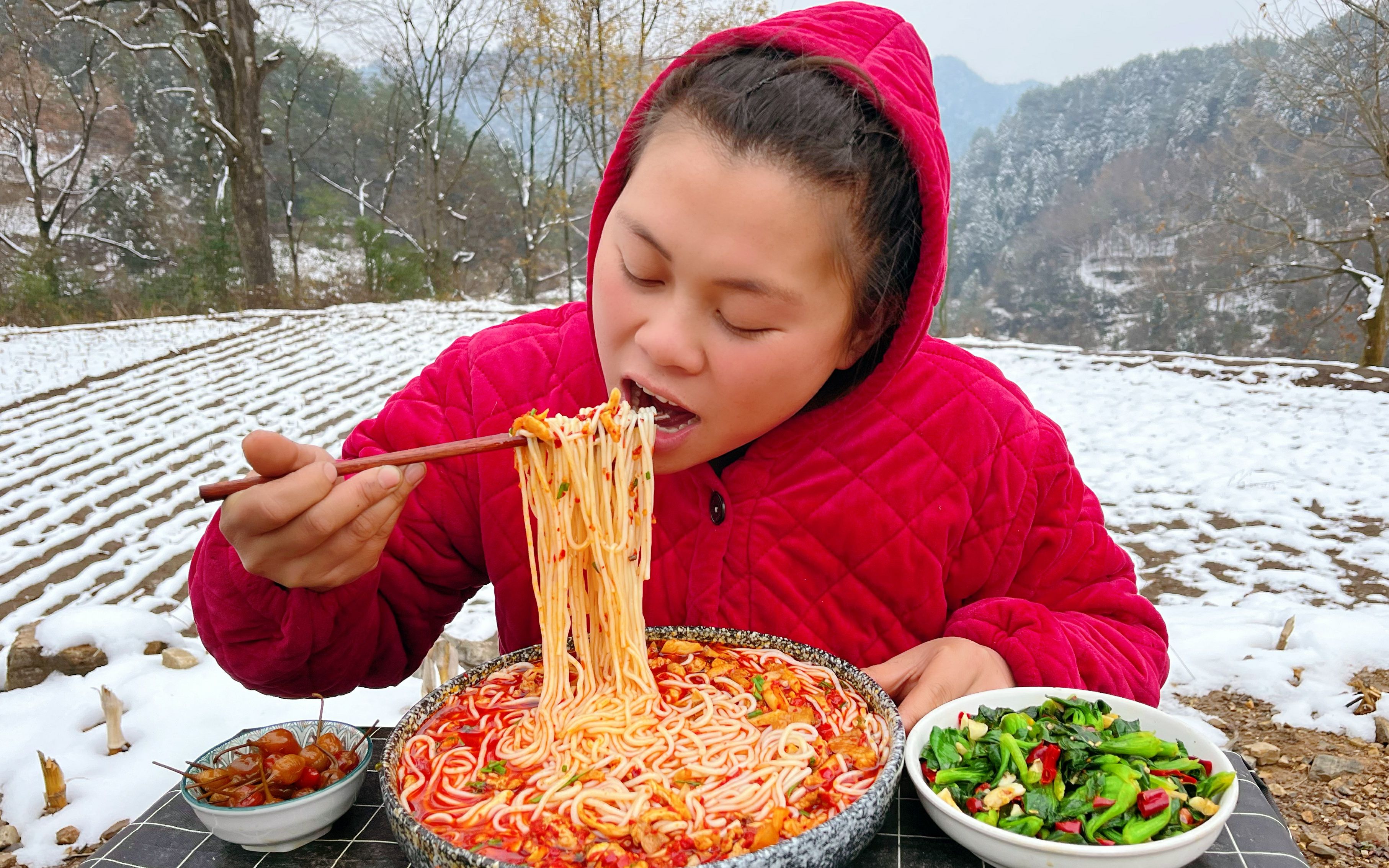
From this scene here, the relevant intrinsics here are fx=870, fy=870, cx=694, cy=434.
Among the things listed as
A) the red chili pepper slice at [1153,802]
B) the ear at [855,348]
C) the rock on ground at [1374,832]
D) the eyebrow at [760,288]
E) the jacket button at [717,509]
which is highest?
the eyebrow at [760,288]

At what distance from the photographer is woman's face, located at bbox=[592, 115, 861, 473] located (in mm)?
1473

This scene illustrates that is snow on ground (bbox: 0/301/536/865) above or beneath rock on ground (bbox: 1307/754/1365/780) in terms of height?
above

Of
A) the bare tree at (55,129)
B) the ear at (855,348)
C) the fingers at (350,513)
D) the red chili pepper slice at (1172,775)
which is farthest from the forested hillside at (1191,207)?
the bare tree at (55,129)

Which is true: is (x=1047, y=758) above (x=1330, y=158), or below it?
below

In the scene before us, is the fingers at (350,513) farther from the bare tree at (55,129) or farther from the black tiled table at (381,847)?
the bare tree at (55,129)

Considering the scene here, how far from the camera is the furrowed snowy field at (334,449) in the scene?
441 centimetres

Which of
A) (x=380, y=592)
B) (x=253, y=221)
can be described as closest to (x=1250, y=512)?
(x=380, y=592)

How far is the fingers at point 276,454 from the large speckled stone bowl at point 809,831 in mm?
459

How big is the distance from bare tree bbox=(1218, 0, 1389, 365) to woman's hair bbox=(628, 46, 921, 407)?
14.1 metres

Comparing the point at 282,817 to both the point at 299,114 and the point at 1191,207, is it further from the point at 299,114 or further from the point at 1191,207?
the point at 299,114

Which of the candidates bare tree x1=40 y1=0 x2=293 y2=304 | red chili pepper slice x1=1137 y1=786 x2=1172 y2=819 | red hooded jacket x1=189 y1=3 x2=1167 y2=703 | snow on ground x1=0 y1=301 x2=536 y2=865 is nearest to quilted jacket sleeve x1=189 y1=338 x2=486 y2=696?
red hooded jacket x1=189 y1=3 x2=1167 y2=703

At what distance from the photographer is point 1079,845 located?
1258 millimetres

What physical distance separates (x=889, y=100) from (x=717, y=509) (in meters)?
0.93

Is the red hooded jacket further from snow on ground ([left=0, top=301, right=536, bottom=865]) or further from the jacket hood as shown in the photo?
snow on ground ([left=0, top=301, right=536, bottom=865])
